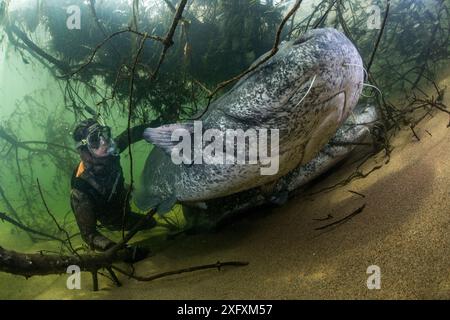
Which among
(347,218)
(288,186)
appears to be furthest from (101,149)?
(347,218)

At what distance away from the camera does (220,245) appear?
3557mm

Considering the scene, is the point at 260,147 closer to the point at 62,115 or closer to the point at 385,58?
the point at 385,58

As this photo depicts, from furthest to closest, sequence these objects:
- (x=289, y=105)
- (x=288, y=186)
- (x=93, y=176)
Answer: (x=93, y=176), (x=288, y=186), (x=289, y=105)

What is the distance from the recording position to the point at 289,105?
2.65 m

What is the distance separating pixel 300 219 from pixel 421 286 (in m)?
1.60

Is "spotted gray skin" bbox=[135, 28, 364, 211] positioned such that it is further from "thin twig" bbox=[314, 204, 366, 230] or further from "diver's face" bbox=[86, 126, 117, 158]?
"diver's face" bbox=[86, 126, 117, 158]

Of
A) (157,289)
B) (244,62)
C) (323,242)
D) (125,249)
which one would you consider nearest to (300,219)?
(323,242)

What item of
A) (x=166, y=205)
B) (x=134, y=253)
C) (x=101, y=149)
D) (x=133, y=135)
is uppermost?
(x=133, y=135)

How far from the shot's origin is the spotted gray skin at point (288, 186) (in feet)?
12.6

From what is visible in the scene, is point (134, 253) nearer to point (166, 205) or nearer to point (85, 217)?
point (166, 205)

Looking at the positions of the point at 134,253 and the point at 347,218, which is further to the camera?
the point at 134,253

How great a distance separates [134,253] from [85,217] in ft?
3.82

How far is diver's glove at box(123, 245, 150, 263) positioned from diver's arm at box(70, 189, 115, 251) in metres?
0.57

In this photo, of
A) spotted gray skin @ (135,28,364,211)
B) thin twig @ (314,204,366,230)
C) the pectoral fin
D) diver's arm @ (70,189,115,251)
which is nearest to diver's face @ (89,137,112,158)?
diver's arm @ (70,189,115,251)
